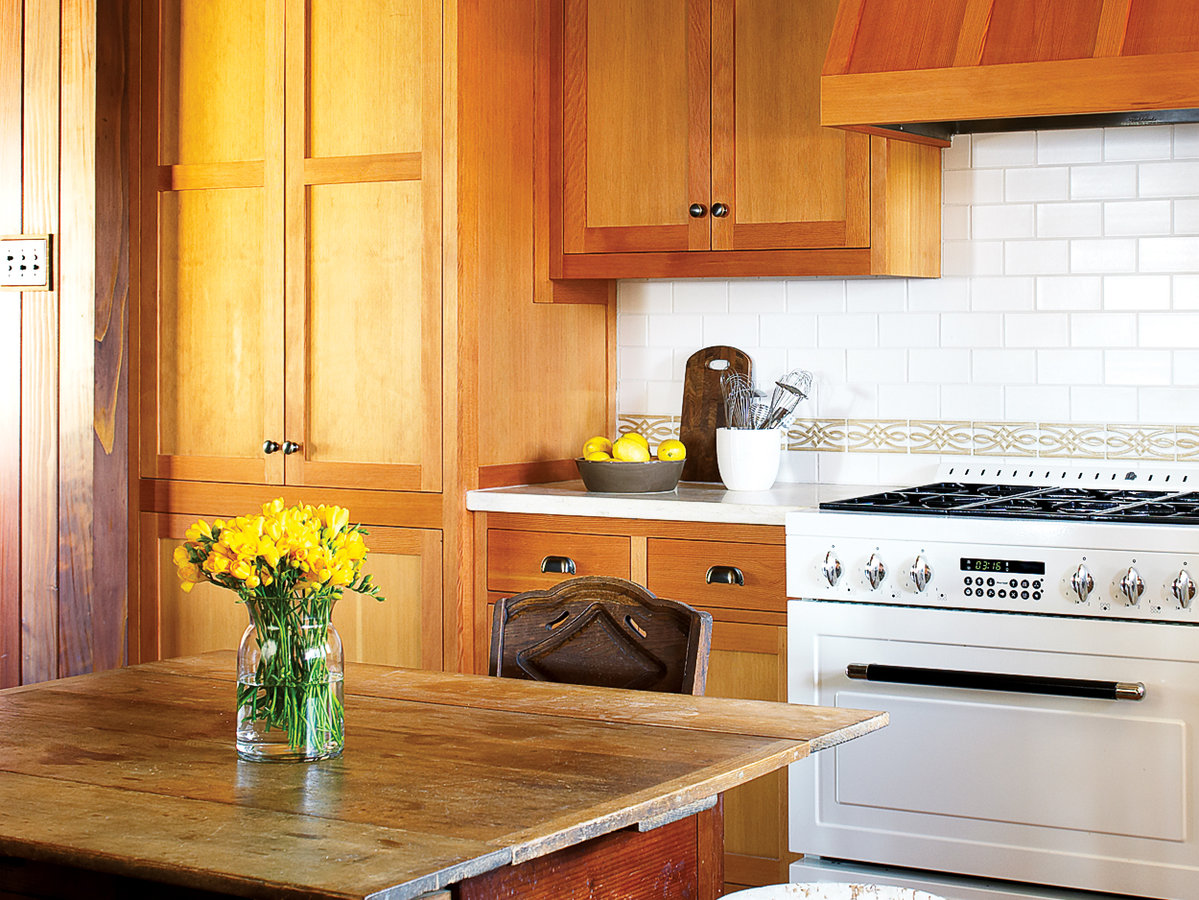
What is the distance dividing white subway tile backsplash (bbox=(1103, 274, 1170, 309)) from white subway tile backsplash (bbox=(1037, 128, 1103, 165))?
0.29 m

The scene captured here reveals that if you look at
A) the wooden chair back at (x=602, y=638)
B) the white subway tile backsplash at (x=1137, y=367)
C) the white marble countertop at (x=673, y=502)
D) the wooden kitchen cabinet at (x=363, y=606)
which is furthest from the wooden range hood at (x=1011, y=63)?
the wooden kitchen cabinet at (x=363, y=606)

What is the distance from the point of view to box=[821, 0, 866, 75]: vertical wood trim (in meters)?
3.16


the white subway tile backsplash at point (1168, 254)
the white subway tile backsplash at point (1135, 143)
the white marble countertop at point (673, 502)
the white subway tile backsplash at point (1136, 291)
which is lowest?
the white marble countertop at point (673, 502)

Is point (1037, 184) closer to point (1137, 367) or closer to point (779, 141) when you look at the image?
point (1137, 367)

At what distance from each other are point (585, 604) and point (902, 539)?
0.90 metres

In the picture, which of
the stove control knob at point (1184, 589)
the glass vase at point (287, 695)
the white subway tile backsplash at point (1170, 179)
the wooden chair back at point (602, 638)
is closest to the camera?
the glass vase at point (287, 695)

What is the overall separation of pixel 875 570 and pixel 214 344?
1.86 m

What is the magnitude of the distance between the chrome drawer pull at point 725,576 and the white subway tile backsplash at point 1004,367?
0.85 m

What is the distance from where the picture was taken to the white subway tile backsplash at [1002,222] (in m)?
3.66

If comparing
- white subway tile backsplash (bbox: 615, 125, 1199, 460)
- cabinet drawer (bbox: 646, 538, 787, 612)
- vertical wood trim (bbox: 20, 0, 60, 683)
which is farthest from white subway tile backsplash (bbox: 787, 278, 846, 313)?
vertical wood trim (bbox: 20, 0, 60, 683)

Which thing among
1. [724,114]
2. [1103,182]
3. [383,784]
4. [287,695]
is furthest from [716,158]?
[383,784]

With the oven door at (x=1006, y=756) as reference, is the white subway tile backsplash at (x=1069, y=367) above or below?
above

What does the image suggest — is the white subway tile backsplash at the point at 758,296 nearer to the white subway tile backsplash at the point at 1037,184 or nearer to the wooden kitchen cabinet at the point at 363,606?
the white subway tile backsplash at the point at 1037,184

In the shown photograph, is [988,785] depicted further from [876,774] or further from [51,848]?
[51,848]
